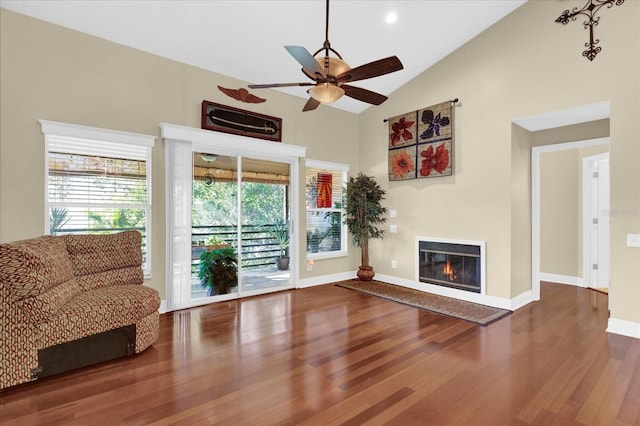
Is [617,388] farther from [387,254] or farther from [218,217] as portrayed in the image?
[218,217]

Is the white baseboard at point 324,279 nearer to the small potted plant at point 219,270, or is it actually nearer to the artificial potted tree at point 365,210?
the artificial potted tree at point 365,210

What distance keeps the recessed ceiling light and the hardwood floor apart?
12.2ft

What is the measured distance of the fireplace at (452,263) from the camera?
465 centimetres

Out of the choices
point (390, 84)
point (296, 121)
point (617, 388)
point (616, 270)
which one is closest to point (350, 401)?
point (617, 388)

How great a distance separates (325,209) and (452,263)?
237 cm

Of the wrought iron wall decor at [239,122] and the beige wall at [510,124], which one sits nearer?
the beige wall at [510,124]

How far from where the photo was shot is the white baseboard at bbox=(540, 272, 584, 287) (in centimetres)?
546

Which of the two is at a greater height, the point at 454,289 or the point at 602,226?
the point at 602,226

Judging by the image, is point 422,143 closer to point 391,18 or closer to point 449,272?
point 391,18

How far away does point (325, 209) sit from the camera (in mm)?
6035

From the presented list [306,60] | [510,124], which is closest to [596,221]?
[510,124]

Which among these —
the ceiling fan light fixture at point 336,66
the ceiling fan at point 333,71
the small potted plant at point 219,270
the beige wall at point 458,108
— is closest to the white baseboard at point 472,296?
the beige wall at point 458,108

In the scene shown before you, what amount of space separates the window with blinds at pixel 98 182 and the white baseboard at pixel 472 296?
160 inches

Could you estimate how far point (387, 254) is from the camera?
233 inches
